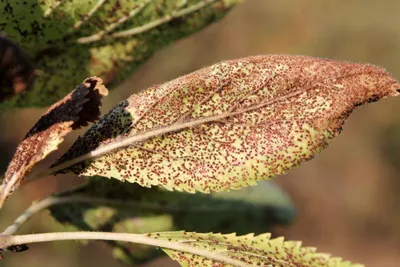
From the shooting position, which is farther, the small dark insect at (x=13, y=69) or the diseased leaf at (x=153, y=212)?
the diseased leaf at (x=153, y=212)

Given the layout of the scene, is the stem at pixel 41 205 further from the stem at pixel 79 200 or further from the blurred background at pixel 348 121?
the blurred background at pixel 348 121

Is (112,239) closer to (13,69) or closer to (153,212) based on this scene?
(13,69)

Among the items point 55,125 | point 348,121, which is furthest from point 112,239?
point 348,121

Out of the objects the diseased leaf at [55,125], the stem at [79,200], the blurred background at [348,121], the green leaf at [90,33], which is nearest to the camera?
the diseased leaf at [55,125]

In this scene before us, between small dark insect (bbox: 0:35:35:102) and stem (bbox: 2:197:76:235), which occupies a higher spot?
small dark insect (bbox: 0:35:35:102)

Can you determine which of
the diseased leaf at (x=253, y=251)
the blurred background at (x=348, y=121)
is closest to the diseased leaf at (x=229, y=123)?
the diseased leaf at (x=253, y=251)

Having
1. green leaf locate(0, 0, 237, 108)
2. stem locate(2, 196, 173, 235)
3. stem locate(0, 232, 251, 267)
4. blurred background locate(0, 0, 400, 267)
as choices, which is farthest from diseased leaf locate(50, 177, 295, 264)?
blurred background locate(0, 0, 400, 267)

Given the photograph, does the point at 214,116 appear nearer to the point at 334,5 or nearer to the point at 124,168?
the point at 124,168

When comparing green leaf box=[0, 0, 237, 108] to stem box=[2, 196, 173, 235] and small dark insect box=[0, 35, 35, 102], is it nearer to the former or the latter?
small dark insect box=[0, 35, 35, 102]
